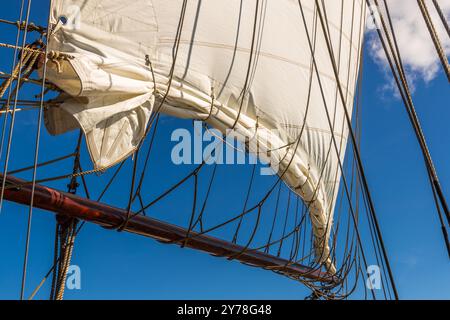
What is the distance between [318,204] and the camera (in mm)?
6012

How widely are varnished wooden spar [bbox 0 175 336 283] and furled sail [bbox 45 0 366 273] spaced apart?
0.54 m

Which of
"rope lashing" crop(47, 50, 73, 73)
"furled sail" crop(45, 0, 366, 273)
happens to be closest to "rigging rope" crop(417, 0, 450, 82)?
"furled sail" crop(45, 0, 366, 273)

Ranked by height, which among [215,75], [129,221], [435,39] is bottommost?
[129,221]

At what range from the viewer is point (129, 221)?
4.30 metres

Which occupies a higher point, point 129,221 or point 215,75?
point 215,75

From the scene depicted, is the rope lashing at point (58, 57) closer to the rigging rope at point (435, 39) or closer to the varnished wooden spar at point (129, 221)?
the varnished wooden spar at point (129, 221)

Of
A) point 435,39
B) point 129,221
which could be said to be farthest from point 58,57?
point 435,39

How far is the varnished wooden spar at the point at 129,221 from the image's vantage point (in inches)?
136


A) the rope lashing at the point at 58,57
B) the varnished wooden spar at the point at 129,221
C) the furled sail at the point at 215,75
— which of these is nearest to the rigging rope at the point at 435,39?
the furled sail at the point at 215,75

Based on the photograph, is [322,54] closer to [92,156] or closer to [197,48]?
[197,48]

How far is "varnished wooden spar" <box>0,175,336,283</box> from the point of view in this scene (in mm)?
3464

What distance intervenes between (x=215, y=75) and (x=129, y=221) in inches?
59.5

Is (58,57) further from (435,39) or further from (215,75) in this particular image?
(435,39)
